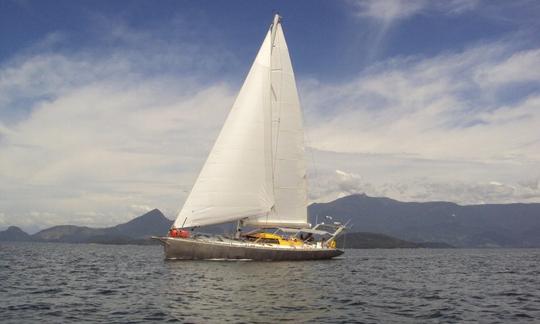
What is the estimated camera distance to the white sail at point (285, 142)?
58.0 meters

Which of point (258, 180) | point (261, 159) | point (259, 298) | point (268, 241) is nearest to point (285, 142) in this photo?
point (261, 159)

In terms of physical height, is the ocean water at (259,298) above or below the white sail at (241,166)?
below

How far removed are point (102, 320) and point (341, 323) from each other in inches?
417

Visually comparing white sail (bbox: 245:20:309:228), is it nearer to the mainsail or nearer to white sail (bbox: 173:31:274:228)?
the mainsail

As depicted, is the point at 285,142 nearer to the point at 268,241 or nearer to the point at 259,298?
the point at 268,241

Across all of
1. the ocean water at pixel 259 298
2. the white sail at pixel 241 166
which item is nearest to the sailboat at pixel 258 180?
the white sail at pixel 241 166

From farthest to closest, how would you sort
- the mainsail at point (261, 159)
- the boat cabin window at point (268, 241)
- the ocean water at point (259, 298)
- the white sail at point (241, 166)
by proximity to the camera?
the boat cabin window at point (268, 241) < the mainsail at point (261, 159) < the white sail at point (241, 166) < the ocean water at point (259, 298)

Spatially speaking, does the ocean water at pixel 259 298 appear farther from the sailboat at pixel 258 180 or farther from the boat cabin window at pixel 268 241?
the boat cabin window at pixel 268 241

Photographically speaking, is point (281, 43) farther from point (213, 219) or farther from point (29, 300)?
point (29, 300)

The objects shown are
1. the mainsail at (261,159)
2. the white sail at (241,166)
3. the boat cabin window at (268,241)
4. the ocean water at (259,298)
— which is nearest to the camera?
the ocean water at (259,298)

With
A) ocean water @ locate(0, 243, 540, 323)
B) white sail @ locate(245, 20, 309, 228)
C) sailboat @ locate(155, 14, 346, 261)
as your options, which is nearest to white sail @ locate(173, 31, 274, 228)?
sailboat @ locate(155, 14, 346, 261)

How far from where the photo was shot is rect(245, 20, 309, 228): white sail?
5800cm

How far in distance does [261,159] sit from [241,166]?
2613 millimetres

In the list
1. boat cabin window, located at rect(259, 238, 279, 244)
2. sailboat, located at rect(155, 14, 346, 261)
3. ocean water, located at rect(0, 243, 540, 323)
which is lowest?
ocean water, located at rect(0, 243, 540, 323)
